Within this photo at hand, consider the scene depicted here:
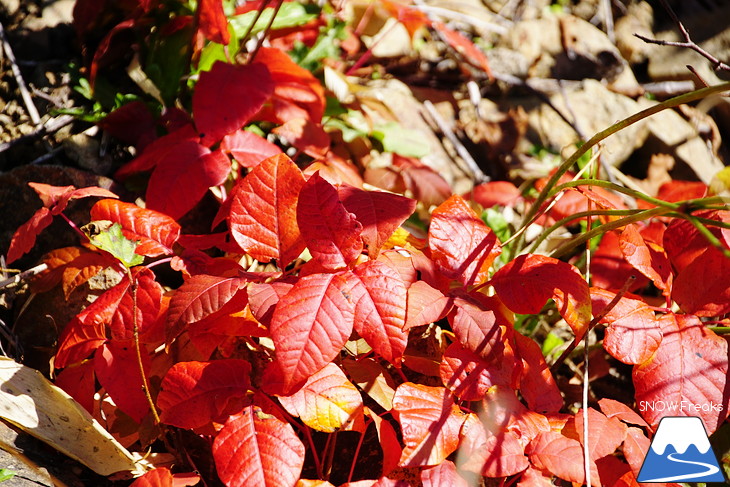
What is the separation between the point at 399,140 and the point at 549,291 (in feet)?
3.28

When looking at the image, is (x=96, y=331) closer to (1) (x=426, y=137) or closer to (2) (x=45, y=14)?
(2) (x=45, y=14)

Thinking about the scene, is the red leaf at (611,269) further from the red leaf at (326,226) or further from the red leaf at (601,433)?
the red leaf at (326,226)

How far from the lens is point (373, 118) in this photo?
2010 millimetres

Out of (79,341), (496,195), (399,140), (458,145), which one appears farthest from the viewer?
(458,145)

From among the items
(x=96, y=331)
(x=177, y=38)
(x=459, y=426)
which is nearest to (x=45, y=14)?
(x=177, y=38)

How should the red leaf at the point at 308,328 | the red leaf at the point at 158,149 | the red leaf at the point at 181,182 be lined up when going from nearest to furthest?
the red leaf at the point at 308,328, the red leaf at the point at 181,182, the red leaf at the point at 158,149

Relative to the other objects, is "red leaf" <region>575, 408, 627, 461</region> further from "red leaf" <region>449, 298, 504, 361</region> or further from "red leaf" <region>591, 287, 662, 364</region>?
"red leaf" <region>449, 298, 504, 361</region>

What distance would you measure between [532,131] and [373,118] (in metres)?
0.71

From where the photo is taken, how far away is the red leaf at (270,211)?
109cm

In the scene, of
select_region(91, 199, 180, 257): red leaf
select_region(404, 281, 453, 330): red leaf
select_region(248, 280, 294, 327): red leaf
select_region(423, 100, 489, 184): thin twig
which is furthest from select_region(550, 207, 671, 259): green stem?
select_region(423, 100, 489, 184): thin twig

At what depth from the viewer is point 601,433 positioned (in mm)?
1046

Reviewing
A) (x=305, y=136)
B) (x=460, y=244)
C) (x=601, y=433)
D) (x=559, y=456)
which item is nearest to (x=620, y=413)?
(x=601, y=433)

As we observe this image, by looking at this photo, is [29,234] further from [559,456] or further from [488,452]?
[559,456]

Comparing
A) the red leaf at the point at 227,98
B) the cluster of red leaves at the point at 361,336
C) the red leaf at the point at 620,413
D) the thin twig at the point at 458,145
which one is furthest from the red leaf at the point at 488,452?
the thin twig at the point at 458,145
